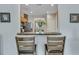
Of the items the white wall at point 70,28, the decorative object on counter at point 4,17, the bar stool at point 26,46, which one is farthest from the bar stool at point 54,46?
the decorative object on counter at point 4,17

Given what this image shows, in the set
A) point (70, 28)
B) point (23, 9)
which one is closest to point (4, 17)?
point (23, 9)

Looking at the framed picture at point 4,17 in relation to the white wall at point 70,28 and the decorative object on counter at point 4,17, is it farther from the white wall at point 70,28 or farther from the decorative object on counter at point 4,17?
the white wall at point 70,28

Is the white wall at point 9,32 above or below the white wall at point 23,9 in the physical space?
below

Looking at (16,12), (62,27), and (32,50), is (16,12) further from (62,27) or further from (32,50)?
(32,50)

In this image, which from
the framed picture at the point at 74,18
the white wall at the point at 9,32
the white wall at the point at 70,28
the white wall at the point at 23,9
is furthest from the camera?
the white wall at the point at 23,9

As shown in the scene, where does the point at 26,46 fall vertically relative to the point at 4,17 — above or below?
below

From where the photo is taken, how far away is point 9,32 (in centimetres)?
448

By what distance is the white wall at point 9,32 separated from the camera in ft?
14.3

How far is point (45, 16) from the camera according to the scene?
6164 mm

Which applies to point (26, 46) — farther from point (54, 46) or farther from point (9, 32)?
point (9, 32)

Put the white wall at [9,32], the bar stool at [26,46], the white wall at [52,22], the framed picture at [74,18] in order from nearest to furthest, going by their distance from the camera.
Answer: the bar stool at [26,46]
the white wall at [9,32]
the framed picture at [74,18]
the white wall at [52,22]

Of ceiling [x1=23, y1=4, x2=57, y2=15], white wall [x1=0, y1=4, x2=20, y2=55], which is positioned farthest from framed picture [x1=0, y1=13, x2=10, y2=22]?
ceiling [x1=23, y1=4, x2=57, y2=15]

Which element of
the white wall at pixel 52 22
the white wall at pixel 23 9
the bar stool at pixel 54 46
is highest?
the white wall at pixel 23 9

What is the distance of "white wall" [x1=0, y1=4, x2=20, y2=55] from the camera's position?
4.34m
